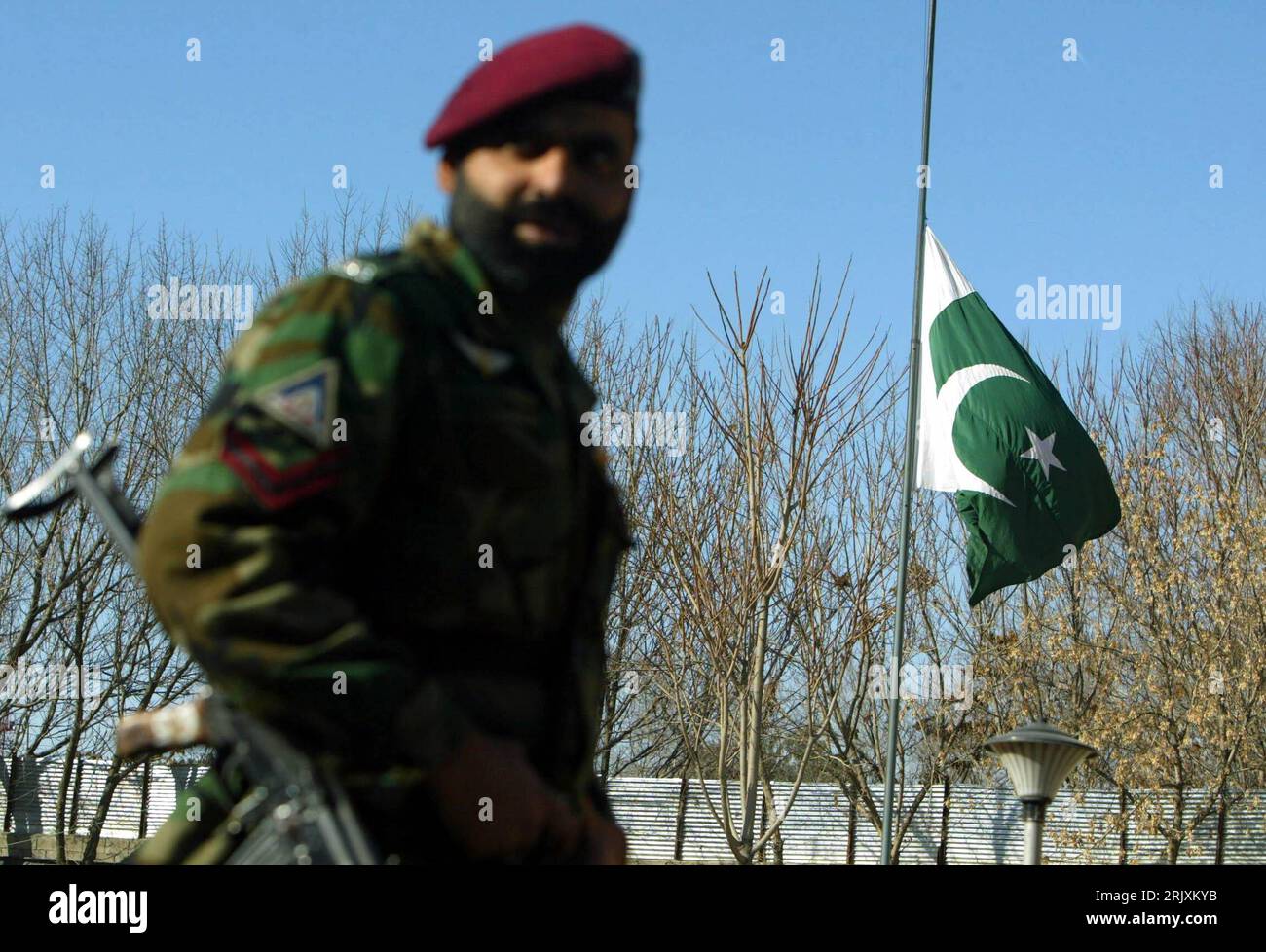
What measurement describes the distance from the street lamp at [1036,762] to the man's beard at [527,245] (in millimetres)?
6941

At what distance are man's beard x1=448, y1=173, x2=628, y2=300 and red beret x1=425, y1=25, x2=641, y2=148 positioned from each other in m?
0.07

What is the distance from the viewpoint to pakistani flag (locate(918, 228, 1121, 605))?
384 inches

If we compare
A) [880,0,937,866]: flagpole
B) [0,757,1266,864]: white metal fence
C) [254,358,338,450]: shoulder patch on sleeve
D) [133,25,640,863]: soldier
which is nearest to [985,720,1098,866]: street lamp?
[880,0,937,866]: flagpole

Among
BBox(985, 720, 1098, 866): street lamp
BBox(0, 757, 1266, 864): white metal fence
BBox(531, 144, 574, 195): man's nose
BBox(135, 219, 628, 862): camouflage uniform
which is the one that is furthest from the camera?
BBox(0, 757, 1266, 864): white metal fence

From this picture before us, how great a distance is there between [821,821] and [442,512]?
19938 millimetres

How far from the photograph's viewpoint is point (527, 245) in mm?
1413

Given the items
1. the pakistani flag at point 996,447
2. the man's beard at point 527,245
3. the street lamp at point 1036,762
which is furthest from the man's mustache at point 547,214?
the pakistani flag at point 996,447

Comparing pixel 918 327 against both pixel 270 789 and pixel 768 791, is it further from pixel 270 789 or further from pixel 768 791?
pixel 270 789

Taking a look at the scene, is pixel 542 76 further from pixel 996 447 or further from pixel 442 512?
pixel 996 447

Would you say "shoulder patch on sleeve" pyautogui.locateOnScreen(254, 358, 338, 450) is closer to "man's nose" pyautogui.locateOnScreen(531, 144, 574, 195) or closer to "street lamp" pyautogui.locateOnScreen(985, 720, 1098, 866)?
"man's nose" pyautogui.locateOnScreen(531, 144, 574, 195)

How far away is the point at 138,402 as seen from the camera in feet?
60.5

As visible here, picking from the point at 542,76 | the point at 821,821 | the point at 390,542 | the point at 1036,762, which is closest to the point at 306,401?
the point at 390,542

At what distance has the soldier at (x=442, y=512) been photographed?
1199 mm
